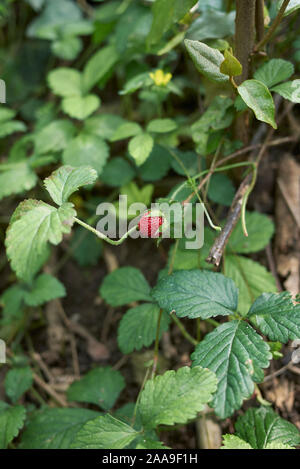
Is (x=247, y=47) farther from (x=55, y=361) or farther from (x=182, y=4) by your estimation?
(x=55, y=361)

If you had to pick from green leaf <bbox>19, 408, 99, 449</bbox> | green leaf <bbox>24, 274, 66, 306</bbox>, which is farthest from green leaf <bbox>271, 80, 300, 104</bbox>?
green leaf <bbox>19, 408, 99, 449</bbox>

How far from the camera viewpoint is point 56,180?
93 cm

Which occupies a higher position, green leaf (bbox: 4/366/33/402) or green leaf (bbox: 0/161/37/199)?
green leaf (bbox: 0/161/37/199)

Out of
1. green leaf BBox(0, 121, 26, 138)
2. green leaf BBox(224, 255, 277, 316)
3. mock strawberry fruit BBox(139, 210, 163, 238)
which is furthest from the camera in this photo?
green leaf BBox(0, 121, 26, 138)

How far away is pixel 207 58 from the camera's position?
935mm

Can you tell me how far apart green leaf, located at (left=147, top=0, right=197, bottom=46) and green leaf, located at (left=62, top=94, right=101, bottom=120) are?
0.40 metres

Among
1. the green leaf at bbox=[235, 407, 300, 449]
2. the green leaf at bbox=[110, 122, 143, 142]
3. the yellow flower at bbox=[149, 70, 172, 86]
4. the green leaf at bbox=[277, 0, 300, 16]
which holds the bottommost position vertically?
the green leaf at bbox=[235, 407, 300, 449]

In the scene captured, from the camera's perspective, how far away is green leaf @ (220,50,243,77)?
0.90m

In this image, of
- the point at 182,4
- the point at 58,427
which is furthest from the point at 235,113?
the point at 58,427

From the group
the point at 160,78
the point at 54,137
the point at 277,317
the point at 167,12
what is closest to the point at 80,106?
the point at 54,137

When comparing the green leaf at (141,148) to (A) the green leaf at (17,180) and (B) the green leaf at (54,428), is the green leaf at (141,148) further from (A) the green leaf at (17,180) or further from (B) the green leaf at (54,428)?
(B) the green leaf at (54,428)

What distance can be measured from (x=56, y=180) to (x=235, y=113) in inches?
20.5

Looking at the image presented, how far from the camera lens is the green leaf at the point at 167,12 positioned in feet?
3.32

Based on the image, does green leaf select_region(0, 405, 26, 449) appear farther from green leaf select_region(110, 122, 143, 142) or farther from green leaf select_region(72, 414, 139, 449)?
green leaf select_region(110, 122, 143, 142)
